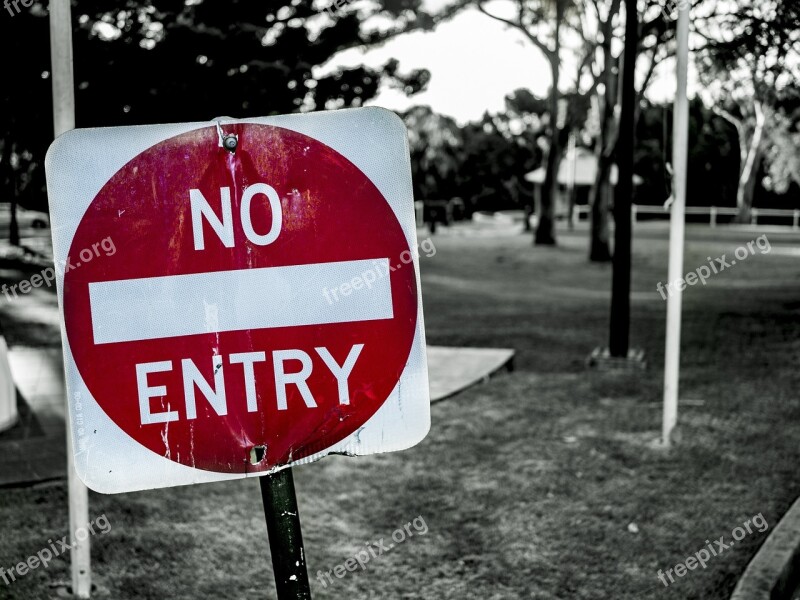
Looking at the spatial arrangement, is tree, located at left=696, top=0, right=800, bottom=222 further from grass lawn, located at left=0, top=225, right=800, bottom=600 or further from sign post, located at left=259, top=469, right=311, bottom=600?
sign post, located at left=259, top=469, right=311, bottom=600

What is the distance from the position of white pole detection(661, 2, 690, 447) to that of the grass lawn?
32cm

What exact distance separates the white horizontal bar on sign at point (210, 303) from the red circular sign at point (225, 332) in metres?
0.01

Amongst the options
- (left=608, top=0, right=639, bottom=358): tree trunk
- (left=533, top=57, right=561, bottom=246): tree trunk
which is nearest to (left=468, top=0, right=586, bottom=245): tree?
(left=533, top=57, right=561, bottom=246): tree trunk

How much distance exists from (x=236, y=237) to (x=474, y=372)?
6.46 metres

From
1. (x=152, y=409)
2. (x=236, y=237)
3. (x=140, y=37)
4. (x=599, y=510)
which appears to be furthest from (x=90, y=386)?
(x=140, y=37)

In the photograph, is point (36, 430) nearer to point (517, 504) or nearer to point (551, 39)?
point (517, 504)

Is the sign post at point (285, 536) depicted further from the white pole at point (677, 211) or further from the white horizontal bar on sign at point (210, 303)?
the white pole at point (677, 211)

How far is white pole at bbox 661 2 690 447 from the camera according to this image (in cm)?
570

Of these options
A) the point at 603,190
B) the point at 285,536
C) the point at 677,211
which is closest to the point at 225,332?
the point at 285,536

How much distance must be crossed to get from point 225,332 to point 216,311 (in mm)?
43

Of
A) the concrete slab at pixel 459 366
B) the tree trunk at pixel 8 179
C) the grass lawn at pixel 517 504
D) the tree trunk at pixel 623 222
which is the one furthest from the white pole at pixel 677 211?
the tree trunk at pixel 8 179

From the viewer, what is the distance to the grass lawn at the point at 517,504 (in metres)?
4.05

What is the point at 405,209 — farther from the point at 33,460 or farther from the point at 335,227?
the point at 33,460

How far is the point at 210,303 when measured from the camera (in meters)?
1.77
